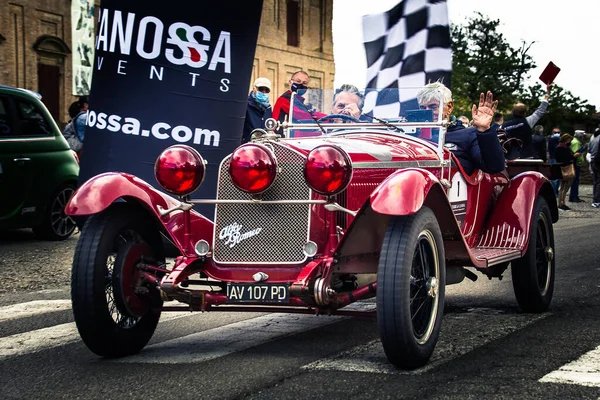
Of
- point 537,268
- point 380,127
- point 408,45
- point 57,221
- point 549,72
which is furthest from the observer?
point 57,221

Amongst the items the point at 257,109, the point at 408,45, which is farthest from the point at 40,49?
the point at 408,45

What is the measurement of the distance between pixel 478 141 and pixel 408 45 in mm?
1614

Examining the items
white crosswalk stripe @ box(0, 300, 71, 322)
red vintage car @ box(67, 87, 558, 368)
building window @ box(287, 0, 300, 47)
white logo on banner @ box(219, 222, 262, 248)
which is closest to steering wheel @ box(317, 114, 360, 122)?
red vintage car @ box(67, 87, 558, 368)

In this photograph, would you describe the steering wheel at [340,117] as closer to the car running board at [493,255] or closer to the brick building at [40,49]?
the car running board at [493,255]

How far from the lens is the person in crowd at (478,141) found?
6910mm

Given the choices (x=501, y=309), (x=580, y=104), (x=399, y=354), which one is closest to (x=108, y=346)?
(x=399, y=354)

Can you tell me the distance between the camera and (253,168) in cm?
536

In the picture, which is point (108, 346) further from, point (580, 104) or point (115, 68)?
point (580, 104)

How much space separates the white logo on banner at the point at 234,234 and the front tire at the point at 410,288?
912mm

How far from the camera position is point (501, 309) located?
7145 millimetres

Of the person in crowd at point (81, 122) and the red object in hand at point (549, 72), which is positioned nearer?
the red object in hand at point (549, 72)

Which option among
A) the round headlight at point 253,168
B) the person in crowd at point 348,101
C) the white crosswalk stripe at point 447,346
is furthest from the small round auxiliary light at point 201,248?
the person in crowd at point 348,101

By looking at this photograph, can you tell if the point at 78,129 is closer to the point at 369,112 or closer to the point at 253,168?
the point at 369,112

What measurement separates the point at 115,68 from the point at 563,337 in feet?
18.0
